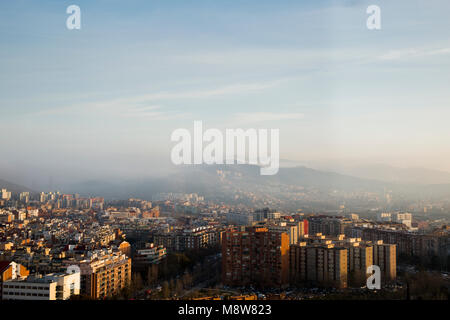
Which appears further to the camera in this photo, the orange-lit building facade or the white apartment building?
the orange-lit building facade

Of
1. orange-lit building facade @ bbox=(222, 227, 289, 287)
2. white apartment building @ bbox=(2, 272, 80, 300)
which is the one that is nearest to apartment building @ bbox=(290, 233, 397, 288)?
orange-lit building facade @ bbox=(222, 227, 289, 287)

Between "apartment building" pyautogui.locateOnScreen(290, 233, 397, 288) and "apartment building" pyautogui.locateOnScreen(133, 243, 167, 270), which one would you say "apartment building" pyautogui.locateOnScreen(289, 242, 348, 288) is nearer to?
"apartment building" pyautogui.locateOnScreen(290, 233, 397, 288)

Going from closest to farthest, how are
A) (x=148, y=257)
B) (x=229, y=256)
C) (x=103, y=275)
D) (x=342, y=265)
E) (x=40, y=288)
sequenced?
(x=40, y=288), (x=103, y=275), (x=342, y=265), (x=229, y=256), (x=148, y=257)

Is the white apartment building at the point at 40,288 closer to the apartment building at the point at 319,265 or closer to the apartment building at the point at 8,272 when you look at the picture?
the apartment building at the point at 8,272

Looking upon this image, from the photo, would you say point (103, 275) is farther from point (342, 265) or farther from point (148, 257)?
point (342, 265)

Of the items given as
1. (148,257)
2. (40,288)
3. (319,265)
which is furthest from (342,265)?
(40,288)

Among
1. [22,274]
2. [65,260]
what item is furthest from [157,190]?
[22,274]

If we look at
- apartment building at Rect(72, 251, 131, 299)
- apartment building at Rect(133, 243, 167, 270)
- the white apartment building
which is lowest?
apartment building at Rect(133, 243, 167, 270)

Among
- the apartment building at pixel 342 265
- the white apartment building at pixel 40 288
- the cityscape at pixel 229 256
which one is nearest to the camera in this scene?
the white apartment building at pixel 40 288

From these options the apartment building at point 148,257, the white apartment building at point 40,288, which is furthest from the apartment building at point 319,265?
the white apartment building at point 40,288

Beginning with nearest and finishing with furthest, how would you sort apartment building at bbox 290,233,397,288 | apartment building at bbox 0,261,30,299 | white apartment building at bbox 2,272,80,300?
white apartment building at bbox 2,272,80,300 → apartment building at bbox 0,261,30,299 → apartment building at bbox 290,233,397,288

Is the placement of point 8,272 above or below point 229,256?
above
